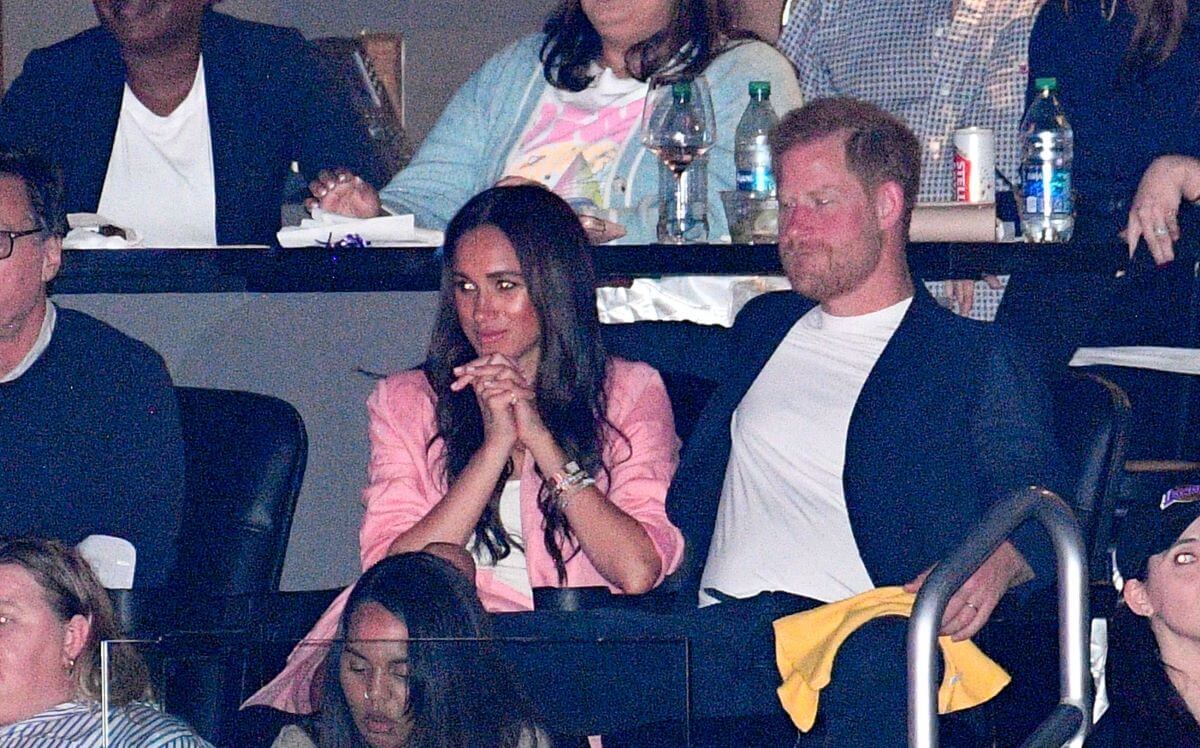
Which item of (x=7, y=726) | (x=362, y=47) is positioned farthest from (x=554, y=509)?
(x=362, y=47)

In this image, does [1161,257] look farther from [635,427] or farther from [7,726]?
[7,726]

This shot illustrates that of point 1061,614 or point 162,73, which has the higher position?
point 162,73

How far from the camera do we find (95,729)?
1.95 metres

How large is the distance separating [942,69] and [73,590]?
7.24 feet

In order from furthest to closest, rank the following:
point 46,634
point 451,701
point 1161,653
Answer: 1. point 46,634
2. point 1161,653
3. point 451,701

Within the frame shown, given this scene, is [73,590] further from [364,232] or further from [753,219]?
[753,219]

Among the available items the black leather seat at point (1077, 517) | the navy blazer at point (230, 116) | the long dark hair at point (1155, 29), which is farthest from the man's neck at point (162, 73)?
the black leather seat at point (1077, 517)

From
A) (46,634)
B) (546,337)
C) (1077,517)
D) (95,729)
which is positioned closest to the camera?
(95,729)

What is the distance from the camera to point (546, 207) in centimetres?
288

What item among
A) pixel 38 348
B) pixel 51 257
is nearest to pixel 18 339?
pixel 38 348

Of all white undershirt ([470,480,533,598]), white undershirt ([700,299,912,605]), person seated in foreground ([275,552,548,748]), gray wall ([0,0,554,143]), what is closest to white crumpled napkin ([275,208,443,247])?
white undershirt ([470,480,533,598])

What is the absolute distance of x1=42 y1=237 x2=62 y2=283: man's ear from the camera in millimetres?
2926

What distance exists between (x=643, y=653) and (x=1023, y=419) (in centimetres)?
104

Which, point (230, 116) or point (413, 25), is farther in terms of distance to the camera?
point (413, 25)
